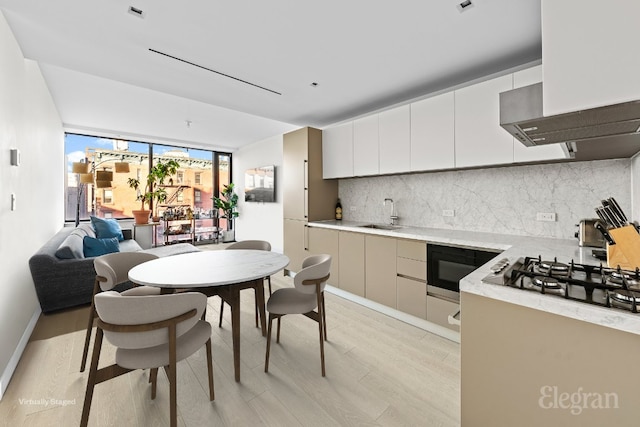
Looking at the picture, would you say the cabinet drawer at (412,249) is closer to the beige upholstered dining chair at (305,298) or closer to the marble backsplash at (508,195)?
the marble backsplash at (508,195)

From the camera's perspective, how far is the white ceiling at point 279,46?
176 cm

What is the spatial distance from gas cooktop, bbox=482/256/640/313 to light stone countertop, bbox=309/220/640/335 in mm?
49

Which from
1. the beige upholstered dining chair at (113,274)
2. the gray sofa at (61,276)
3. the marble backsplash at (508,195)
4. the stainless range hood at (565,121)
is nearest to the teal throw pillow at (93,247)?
the gray sofa at (61,276)

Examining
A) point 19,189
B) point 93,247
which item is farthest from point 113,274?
point 93,247

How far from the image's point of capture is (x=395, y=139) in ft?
10.1

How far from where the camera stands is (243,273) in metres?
1.79

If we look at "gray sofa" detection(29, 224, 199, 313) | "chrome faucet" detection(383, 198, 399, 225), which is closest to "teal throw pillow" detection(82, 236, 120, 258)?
"gray sofa" detection(29, 224, 199, 313)

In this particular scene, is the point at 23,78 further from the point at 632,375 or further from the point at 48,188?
the point at 632,375

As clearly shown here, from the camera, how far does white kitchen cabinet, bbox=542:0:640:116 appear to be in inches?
30.7

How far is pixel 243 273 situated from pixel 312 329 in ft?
3.72

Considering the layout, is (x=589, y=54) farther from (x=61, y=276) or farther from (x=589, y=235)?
(x=61, y=276)

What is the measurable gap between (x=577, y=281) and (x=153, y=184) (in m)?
7.27

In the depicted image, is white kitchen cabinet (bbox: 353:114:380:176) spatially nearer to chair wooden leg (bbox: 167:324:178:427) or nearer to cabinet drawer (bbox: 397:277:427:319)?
cabinet drawer (bbox: 397:277:427:319)

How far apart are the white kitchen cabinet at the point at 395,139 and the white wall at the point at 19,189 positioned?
10.8 feet
